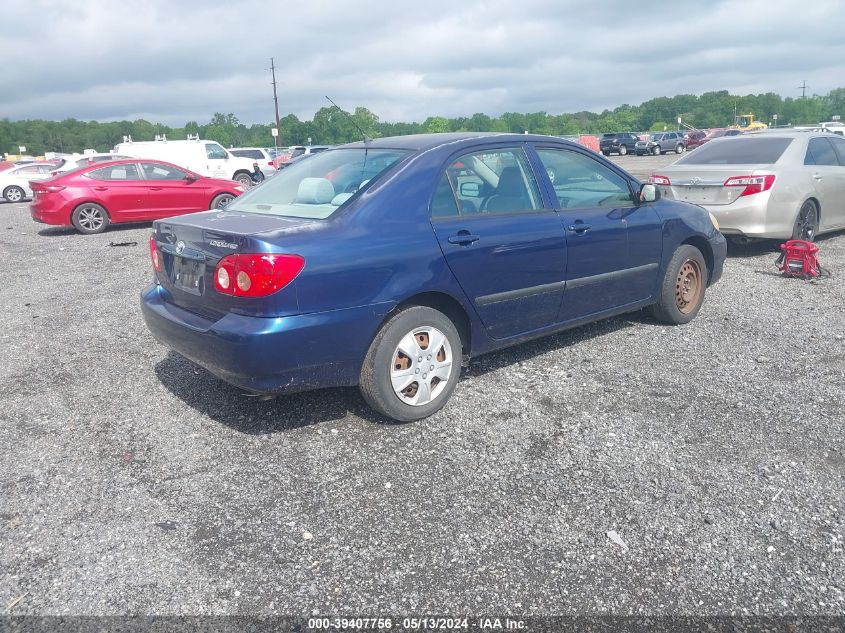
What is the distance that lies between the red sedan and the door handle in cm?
1017

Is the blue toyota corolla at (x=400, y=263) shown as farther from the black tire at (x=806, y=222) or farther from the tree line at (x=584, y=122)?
the tree line at (x=584, y=122)

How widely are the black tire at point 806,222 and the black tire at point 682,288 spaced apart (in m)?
3.41

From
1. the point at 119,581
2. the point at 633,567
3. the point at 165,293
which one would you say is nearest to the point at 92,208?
the point at 165,293

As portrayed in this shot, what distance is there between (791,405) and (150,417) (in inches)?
152

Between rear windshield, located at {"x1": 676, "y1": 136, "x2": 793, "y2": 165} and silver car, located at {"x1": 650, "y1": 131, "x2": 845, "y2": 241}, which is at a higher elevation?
rear windshield, located at {"x1": 676, "y1": 136, "x2": 793, "y2": 165}

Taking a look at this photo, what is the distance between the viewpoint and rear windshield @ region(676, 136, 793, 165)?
341 inches

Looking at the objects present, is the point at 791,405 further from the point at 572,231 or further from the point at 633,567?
the point at 633,567

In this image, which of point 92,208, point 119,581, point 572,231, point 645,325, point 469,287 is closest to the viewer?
point 119,581

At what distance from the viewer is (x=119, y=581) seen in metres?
2.73

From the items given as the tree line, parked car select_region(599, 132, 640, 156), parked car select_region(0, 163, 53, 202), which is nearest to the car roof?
parked car select_region(0, 163, 53, 202)

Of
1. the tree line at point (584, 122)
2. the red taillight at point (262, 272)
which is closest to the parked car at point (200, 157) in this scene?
the red taillight at point (262, 272)

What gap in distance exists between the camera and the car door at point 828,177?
28.9 feet

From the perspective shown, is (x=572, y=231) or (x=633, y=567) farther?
(x=572, y=231)

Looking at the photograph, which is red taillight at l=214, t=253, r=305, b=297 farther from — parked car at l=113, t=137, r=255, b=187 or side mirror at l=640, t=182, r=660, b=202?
parked car at l=113, t=137, r=255, b=187
